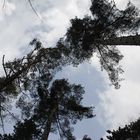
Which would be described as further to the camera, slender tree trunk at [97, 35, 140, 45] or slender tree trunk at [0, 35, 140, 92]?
slender tree trunk at [97, 35, 140, 45]

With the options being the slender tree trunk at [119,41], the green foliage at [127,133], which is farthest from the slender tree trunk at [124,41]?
the green foliage at [127,133]

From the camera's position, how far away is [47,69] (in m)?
20.4

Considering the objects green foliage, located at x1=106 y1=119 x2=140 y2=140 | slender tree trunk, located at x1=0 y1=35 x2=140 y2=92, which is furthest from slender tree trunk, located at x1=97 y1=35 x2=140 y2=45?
green foliage, located at x1=106 y1=119 x2=140 y2=140

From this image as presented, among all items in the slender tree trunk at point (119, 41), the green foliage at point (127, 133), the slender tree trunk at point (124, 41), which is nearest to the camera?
the slender tree trunk at point (119, 41)

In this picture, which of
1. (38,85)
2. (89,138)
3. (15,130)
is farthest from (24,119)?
(89,138)

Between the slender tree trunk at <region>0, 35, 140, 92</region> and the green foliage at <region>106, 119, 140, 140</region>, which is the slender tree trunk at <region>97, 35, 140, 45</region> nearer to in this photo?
the slender tree trunk at <region>0, 35, 140, 92</region>

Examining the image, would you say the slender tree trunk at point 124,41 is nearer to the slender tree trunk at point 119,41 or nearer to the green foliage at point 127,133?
the slender tree trunk at point 119,41

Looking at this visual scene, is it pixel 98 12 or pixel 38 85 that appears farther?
pixel 38 85

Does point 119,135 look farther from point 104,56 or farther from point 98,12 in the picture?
point 98,12

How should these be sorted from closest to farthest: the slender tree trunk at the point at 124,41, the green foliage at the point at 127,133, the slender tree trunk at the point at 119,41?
the slender tree trunk at the point at 119,41 < the slender tree trunk at the point at 124,41 < the green foliage at the point at 127,133

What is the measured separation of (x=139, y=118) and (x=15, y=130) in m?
7.70

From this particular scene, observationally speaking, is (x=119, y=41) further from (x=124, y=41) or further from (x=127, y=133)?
(x=127, y=133)

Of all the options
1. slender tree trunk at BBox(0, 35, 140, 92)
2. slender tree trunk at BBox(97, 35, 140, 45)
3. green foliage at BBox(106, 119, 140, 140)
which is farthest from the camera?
green foliage at BBox(106, 119, 140, 140)

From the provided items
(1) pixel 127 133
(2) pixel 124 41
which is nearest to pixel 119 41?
(2) pixel 124 41
